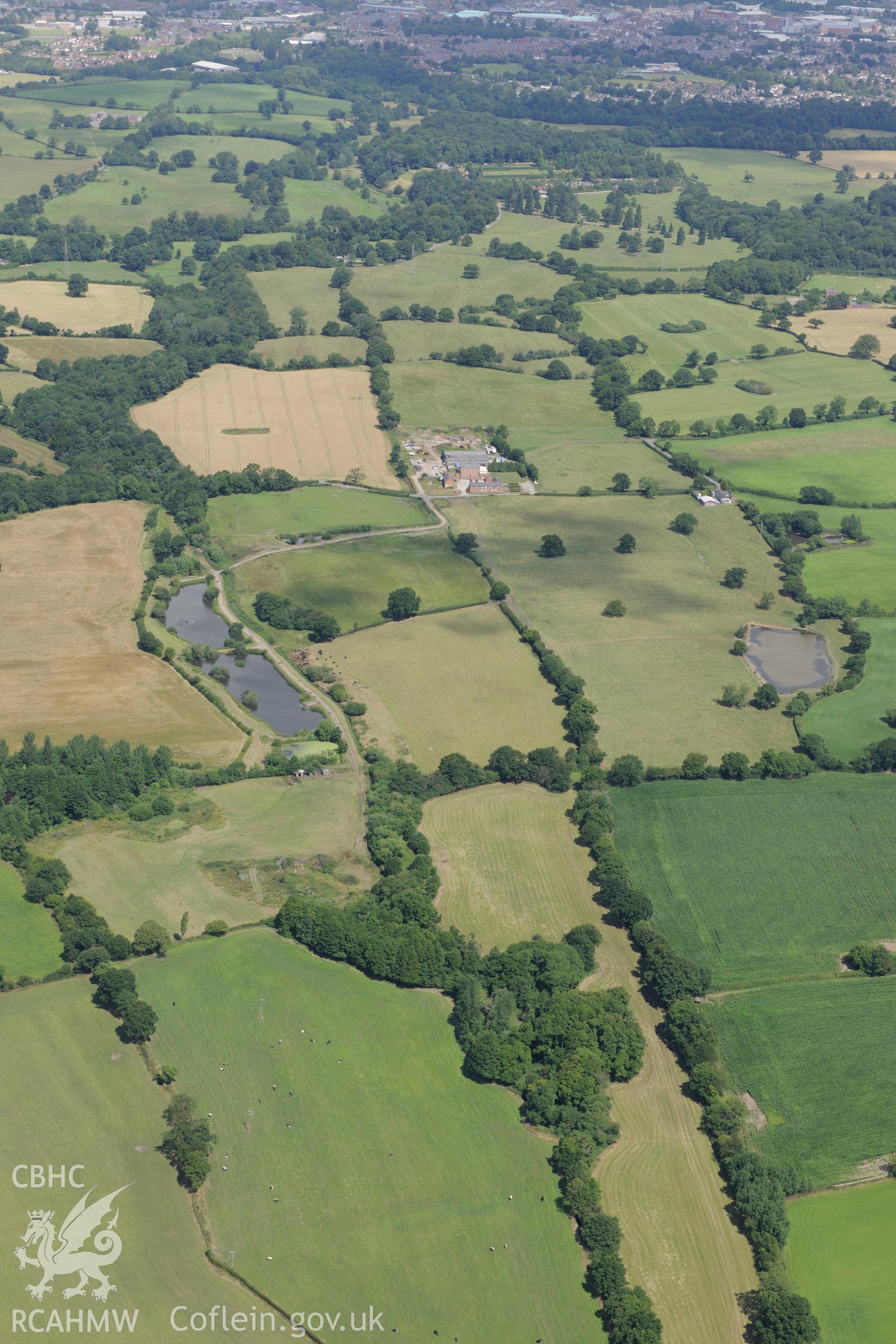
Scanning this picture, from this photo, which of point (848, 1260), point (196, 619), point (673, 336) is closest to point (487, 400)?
point (673, 336)

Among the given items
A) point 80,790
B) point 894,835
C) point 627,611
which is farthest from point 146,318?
point 894,835

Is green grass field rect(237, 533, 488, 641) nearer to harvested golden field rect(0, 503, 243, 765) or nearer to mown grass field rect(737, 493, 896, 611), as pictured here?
harvested golden field rect(0, 503, 243, 765)

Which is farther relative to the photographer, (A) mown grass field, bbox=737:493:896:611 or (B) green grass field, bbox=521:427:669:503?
(B) green grass field, bbox=521:427:669:503

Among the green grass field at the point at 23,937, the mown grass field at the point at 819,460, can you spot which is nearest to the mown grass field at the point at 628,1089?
the green grass field at the point at 23,937

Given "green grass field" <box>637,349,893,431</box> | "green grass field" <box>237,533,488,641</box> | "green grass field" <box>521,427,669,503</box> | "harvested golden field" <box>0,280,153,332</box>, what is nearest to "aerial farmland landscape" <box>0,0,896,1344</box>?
"green grass field" <box>237,533,488,641</box>

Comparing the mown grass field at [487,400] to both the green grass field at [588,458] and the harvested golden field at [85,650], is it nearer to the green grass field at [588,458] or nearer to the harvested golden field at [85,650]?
the green grass field at [588,458]

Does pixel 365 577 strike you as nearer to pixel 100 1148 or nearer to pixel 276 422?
pixel 276 422

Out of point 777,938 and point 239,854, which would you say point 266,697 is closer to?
point 239,854
